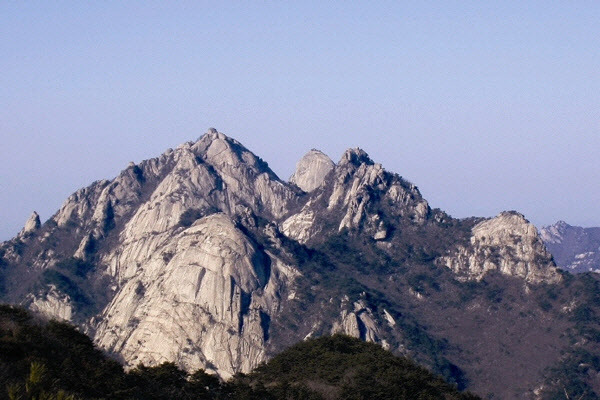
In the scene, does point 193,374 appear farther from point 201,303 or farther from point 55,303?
point 55,303

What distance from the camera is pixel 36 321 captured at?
215 ft

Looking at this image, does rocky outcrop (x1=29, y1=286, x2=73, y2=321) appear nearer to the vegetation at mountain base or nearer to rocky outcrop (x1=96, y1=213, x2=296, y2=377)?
rocky outcrop (x1=96, y1=213, x2=296, y2=377)

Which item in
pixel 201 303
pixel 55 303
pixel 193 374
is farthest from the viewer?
pixel 55 303

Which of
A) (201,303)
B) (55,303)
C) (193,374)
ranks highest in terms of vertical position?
(55,303)

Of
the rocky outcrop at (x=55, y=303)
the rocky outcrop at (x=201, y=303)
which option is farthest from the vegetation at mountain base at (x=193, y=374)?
the rocky outcrop at (x=55, y=303)

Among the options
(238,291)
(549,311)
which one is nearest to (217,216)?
(238,291)

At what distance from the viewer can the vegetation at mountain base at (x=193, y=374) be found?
54.2 metres

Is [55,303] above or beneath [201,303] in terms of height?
above

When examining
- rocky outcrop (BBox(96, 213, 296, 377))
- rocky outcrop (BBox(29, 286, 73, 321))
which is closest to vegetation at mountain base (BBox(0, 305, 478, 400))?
rocky outcrop (BBox(96, 213, 296, 377))

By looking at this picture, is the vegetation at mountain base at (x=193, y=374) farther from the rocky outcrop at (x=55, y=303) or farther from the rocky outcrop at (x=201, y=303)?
the rocky outcrop at (x=55, y=303)

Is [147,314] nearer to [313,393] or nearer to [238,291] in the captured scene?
[238,291]

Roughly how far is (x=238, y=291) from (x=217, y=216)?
19466 mm

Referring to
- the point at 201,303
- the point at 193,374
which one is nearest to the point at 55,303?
the point at 201,303

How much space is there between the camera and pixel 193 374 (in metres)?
72.6
